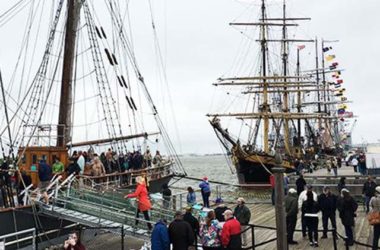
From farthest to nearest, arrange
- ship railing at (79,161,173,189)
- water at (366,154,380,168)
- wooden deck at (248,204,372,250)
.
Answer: water at (366,154,380,168), ship railing at (79,161,173,189), wooden deck at (248,204,372,250)

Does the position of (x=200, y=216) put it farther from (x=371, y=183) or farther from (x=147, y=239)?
(x=371, y=183)

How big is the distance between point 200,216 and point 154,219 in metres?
1.32

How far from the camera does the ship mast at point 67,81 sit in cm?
1855

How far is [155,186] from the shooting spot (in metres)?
23.5

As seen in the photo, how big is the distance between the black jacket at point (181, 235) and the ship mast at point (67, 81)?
10.0 m

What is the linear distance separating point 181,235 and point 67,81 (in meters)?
11.1

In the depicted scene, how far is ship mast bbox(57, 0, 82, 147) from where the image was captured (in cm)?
1855

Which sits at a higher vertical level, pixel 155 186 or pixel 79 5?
pixel 79 5

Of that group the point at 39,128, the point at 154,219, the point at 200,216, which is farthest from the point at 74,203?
the point at 39,128

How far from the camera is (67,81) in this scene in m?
18.7

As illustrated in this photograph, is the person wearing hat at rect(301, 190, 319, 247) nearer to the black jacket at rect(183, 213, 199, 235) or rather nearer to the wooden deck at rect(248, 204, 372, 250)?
the wooden deck at rect(248, 204, 372, 250)

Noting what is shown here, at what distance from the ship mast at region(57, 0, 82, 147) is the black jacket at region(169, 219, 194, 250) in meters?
10.0

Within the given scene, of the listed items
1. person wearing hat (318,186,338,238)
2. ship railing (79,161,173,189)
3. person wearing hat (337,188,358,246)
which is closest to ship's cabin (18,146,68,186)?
ship railing (79,161,173,189)

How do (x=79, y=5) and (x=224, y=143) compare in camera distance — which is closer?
(x=79, y=5)
